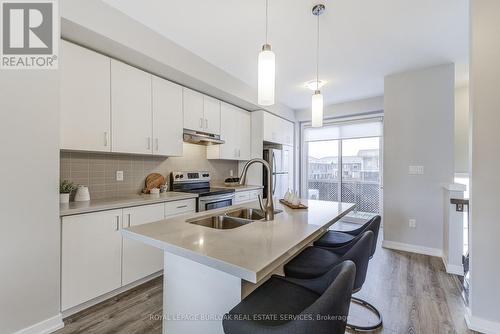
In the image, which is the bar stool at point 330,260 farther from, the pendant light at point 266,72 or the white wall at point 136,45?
the white wall at point 136,45

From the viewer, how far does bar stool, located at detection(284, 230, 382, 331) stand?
1350mm

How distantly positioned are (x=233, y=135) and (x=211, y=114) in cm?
62

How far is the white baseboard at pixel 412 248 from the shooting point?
3.21 meters

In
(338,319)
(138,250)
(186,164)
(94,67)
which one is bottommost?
(138,250)

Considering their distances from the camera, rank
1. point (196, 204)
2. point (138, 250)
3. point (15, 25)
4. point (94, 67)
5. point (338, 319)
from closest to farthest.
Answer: point (338, 319) < point (15, 25) < point (94, 67) < point (138, 250) < point (196, 204)

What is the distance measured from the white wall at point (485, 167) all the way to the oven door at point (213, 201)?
8.36 feet

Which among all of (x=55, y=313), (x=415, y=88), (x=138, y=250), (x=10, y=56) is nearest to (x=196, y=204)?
(x=138, y=250)

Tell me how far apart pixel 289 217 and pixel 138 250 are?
159 centimetres

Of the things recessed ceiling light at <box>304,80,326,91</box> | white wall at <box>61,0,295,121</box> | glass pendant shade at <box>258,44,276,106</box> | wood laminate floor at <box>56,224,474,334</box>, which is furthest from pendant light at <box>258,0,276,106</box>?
recessed ceiling light at <box>304,80,326,91</box>

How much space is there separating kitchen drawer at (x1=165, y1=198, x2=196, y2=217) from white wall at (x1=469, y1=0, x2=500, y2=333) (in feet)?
8.69

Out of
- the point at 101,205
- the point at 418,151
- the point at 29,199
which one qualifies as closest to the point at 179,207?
the point at 101,205

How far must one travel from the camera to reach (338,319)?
82 cm

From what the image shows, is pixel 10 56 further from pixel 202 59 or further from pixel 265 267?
pixel 265 267

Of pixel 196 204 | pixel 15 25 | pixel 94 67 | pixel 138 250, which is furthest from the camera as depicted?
pixel 196 204
